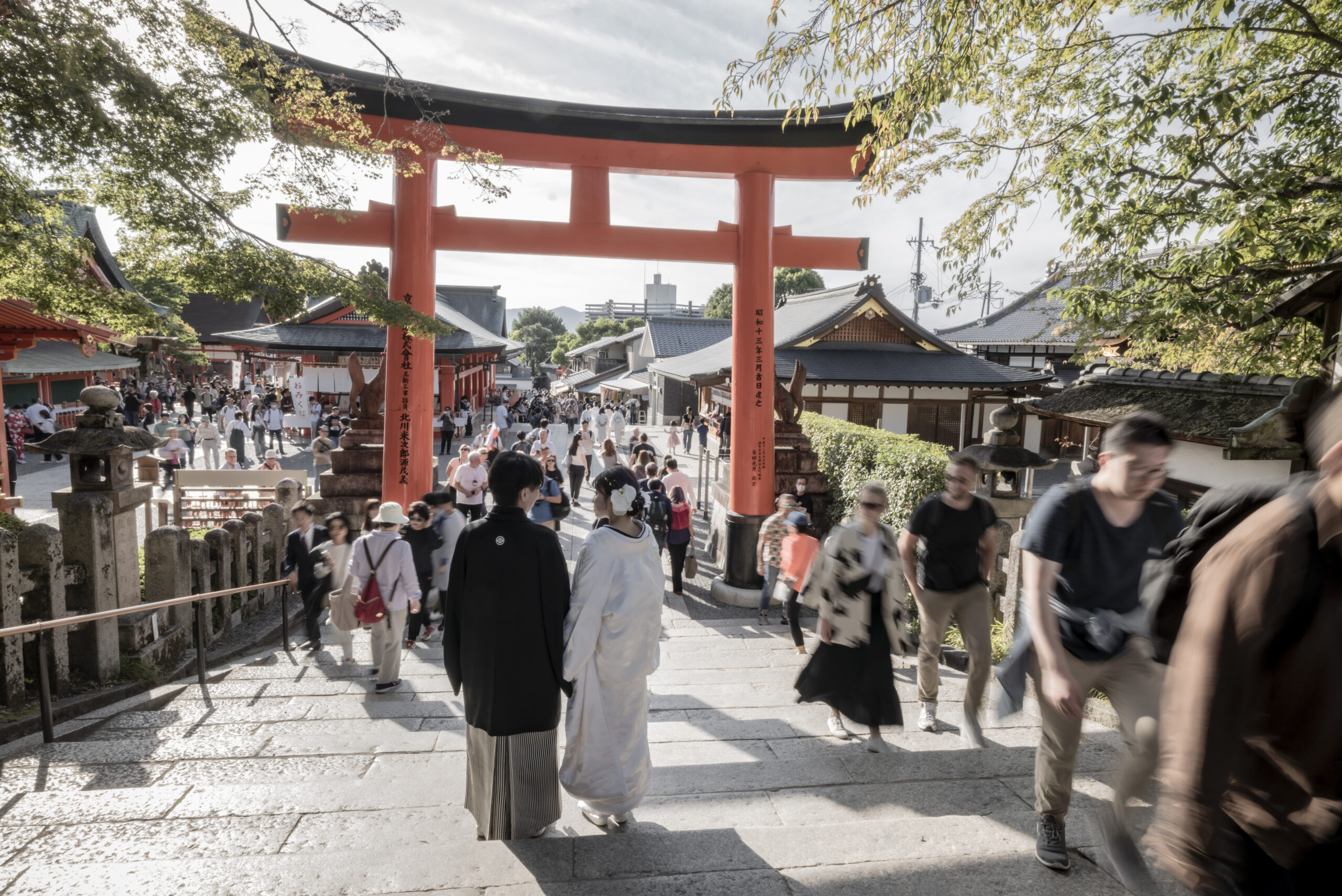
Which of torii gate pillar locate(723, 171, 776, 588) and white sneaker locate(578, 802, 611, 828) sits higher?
torii gate pillar locate(723, 171, 776, 588)

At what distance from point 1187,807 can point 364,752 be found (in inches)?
148

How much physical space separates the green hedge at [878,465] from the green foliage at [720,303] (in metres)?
41.5

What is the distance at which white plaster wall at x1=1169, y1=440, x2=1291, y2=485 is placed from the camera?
19.0 feet

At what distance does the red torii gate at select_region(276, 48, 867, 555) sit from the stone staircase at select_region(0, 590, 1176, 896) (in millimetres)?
4093

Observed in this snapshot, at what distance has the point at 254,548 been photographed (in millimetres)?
7227

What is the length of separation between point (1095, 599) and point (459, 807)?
2759mm

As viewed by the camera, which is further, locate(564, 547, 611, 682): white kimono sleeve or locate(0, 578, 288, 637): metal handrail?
locate(0, 578, 288, 637): metal handrail

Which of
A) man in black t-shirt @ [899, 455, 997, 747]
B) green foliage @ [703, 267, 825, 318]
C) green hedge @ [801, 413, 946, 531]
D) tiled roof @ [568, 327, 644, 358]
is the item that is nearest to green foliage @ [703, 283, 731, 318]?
green foliage @ [703, 267, 825, 318]

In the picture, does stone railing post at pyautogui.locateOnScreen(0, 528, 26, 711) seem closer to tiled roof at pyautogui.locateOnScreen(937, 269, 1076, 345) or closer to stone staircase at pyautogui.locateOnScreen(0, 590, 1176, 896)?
stone staircase at pyautogui.locateOnScreen(0, 590, 1176, 896)

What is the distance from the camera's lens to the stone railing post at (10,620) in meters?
4.04

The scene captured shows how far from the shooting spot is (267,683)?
5117 millimetres

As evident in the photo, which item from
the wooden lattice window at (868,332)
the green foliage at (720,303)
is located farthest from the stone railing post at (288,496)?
the green foliage at (720,303)

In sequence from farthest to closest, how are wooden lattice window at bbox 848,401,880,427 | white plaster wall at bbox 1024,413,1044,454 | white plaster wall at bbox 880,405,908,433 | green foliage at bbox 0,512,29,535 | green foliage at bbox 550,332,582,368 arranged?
green foliage at bbox 550,332,582,368 < white plaster wall at bbox 1024,413,1044,454 < white plaster wall at bbox 880,405,908,433 < wooden lattice window at bbox 848,401,880,427 < green foliage at bbox 0,512,29,535

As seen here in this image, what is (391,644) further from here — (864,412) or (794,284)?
(794,284)
